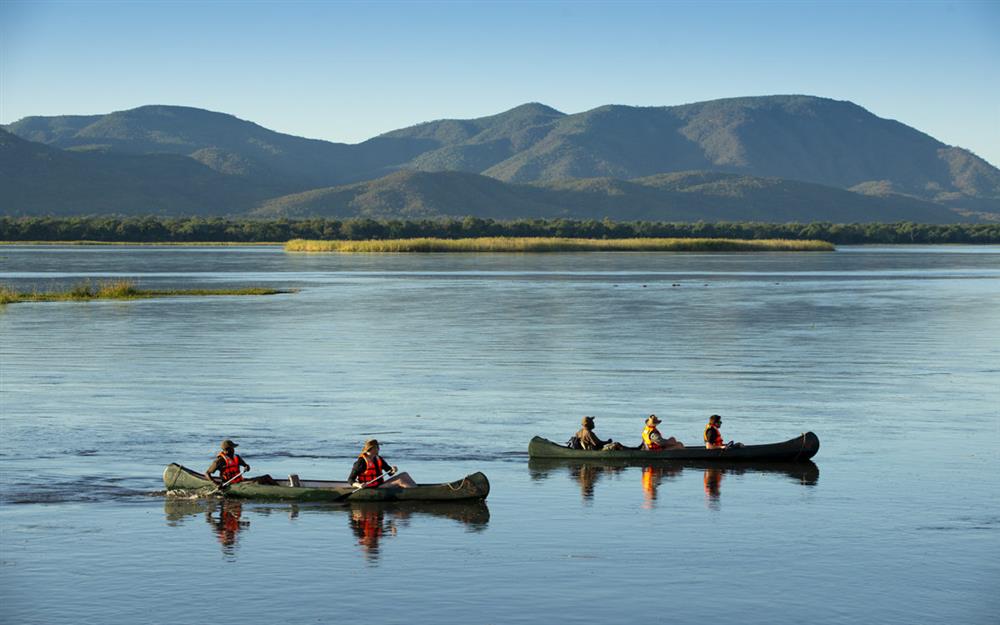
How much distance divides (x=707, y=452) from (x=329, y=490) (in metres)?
8.60

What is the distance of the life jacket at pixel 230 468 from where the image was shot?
2770 centimetres

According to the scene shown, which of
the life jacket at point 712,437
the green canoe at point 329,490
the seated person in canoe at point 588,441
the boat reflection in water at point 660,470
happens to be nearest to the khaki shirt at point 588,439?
the seated person in canoe at point 588,441

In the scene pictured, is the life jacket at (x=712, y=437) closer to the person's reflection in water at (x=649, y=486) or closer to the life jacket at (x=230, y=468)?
the person's reflection in water at (x=649, y=486)

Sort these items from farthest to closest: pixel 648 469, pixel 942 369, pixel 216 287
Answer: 1. pixel 216 287
2. pixel 942 369
3. pixel 648 469

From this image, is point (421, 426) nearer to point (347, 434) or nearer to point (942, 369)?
point (347, 434)

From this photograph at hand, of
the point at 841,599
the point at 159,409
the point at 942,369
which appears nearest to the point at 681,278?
the point at 942,369

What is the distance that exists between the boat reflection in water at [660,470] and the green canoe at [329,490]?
3.40 meters

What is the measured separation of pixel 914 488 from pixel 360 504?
10.8 meters

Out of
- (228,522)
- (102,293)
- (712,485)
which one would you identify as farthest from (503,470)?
(102,293)

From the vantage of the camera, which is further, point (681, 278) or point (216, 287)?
point (681, 278)

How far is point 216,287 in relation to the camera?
3888 inches

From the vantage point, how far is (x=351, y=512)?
88.8ft

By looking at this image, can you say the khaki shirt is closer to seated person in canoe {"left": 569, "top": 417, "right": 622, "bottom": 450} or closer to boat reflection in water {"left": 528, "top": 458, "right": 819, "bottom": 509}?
seated person in canoe {"left": 569, "top": 417, "right": 622, "bottom": 450}

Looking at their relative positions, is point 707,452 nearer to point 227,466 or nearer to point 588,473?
point 588,473
